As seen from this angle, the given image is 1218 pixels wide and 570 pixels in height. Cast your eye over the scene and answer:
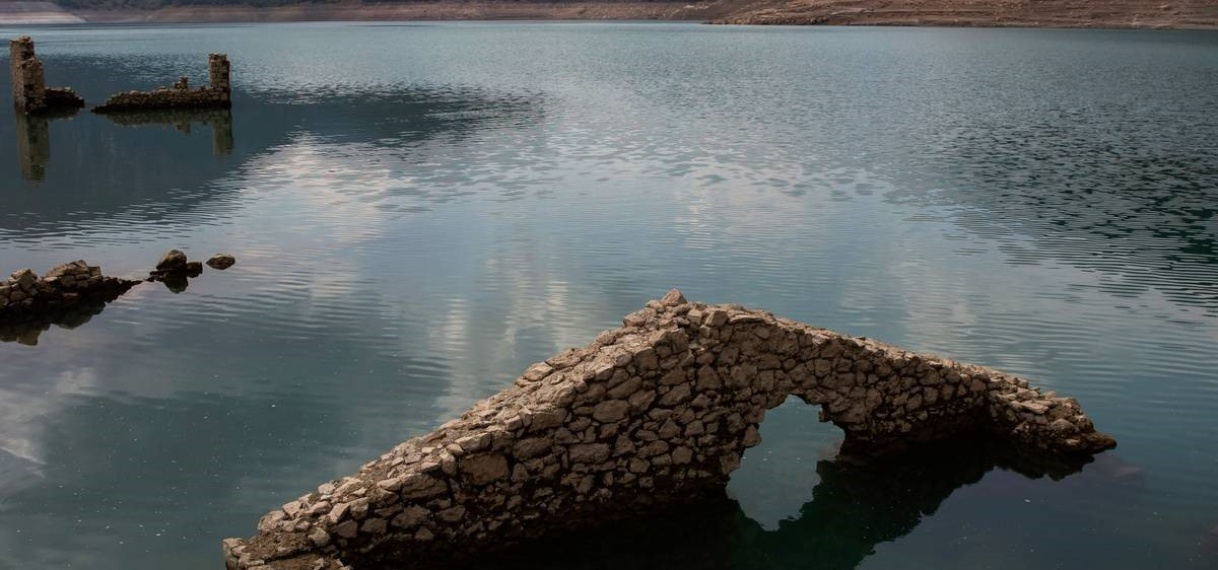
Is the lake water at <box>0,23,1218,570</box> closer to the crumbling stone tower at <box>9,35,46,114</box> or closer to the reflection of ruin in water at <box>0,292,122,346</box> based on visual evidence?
the reflection of ruin in water at <box>0,292,122,346</box>

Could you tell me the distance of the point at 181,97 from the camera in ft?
214

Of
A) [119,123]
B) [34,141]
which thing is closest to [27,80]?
[119,123]

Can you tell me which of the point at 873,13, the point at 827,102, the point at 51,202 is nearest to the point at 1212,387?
the point at 51,202

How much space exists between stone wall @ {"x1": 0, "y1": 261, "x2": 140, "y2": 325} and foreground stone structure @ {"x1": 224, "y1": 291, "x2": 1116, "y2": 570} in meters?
14.7

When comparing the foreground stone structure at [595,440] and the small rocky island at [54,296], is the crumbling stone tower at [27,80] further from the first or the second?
the foreground stone structure at [595,440]

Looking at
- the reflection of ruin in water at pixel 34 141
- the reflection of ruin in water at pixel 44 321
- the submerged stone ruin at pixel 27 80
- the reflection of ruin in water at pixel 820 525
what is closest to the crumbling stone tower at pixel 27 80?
the submerged stone ruin at pixel 27 80

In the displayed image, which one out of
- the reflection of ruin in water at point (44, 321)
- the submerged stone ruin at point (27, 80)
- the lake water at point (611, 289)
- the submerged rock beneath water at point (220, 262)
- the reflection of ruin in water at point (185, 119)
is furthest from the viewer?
the submerged stone ruin at point (27, 80)

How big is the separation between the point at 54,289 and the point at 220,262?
4.46 metres

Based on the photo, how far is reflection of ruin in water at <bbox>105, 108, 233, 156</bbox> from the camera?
56.3m

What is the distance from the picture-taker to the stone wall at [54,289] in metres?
25.4

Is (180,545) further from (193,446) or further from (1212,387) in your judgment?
(1212,387)

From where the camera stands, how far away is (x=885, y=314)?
2538 cm

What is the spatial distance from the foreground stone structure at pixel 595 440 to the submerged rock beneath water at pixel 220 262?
16.9 meters

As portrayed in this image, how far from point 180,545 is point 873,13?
616 feet
